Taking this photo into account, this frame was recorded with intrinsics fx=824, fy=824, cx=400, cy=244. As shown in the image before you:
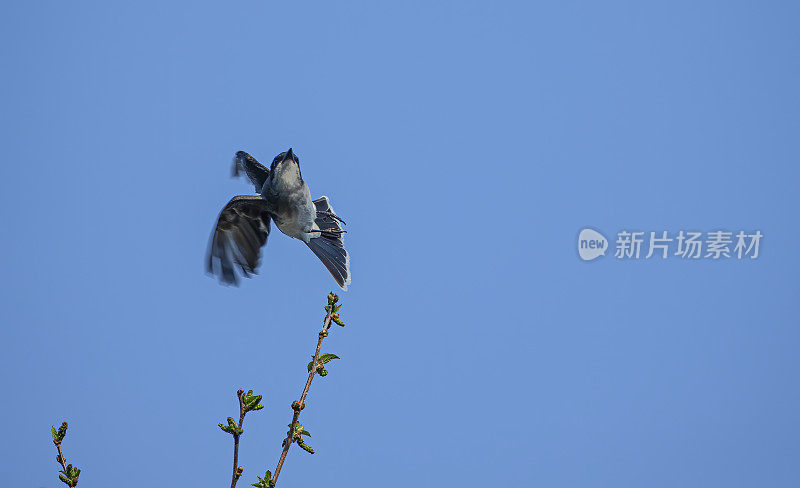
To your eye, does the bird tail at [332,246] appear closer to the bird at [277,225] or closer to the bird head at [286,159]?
the bird at [277,225]

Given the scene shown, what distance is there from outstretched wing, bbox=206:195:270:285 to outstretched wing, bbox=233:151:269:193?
0.79 m

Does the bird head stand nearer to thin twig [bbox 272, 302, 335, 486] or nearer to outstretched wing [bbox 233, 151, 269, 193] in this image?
outstretched wing [bbox 233, 151, 269, 193]

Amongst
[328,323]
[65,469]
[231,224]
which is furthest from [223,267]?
[65,469]

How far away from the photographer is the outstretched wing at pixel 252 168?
1035 centimetres

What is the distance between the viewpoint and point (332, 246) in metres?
9.72

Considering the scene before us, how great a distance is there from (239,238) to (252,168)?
4.02 feet

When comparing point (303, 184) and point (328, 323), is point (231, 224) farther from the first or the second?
point (328, 323)

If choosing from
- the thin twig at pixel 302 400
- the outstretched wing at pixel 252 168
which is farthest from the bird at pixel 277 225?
the thin twig at pixel 302 400

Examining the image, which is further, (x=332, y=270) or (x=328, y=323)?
(x=332, y=270)

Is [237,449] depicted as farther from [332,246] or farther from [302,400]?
[332,246]

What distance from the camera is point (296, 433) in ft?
13.6

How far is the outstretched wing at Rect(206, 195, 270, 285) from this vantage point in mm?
9095

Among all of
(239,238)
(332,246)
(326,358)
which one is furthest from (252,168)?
(326,358)

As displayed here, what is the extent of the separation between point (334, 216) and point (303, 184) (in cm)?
88
